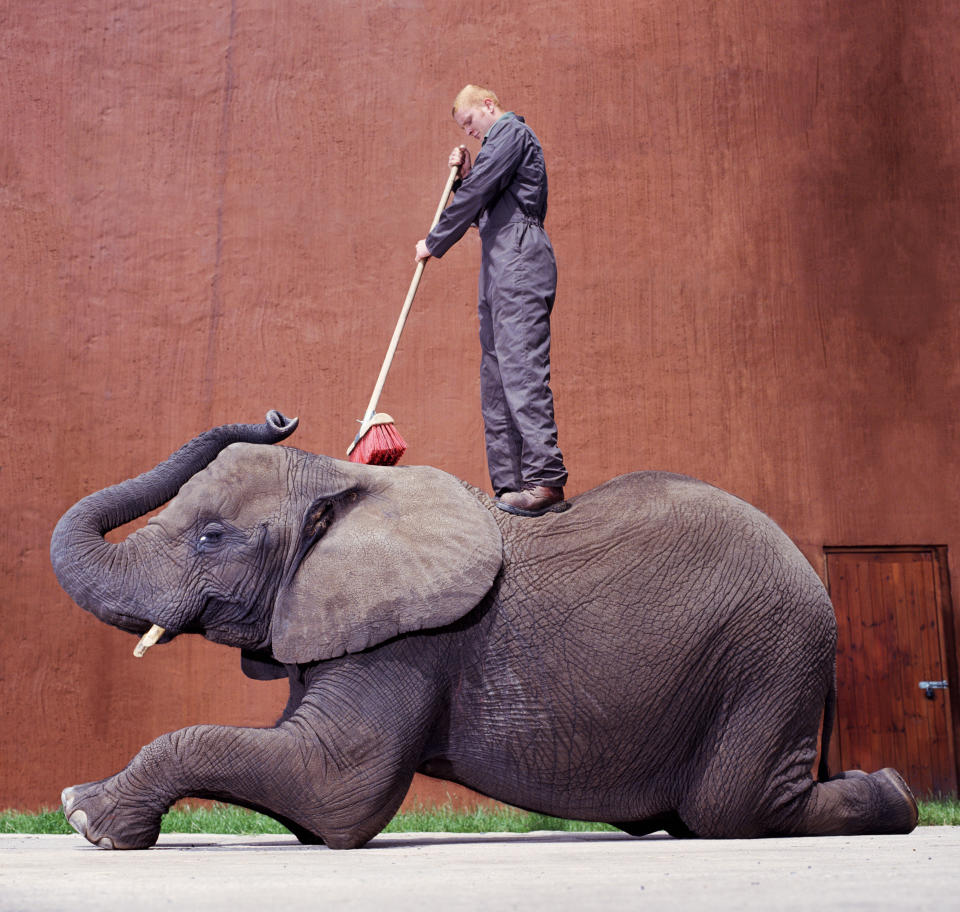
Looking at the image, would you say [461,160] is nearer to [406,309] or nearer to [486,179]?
[486,179]

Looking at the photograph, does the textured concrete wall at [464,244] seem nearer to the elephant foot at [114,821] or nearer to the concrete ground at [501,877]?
the elephant foot at [114,821]

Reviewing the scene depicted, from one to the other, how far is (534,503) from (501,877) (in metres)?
1.78

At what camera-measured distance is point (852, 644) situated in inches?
294

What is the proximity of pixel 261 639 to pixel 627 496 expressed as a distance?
1.23m

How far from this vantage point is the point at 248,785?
127 inches

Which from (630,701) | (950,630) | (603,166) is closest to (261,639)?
(630,701)

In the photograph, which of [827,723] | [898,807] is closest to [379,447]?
[827,723]

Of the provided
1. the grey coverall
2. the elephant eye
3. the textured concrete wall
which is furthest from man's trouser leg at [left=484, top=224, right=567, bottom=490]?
the textured concrete wall

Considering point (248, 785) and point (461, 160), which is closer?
point (248, 785)

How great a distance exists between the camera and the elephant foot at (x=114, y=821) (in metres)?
3.25

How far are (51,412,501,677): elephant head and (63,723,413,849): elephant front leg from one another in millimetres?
288

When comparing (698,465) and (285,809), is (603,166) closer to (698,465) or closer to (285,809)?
(698,465)

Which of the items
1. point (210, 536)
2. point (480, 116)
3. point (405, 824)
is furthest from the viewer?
point (405, 824)

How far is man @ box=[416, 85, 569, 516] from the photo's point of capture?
383cm
